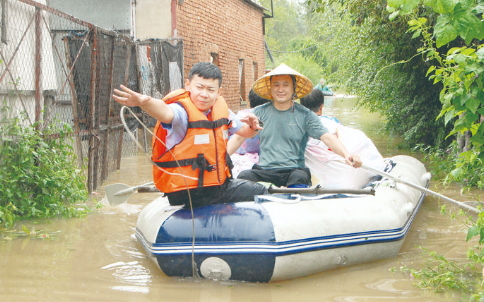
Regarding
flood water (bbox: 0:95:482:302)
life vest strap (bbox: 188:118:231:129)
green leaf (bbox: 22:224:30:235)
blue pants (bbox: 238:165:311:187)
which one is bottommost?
flood water (bbox: 0:95:482:302)

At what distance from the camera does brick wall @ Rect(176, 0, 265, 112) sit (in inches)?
485

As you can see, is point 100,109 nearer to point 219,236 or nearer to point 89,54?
point 89,54

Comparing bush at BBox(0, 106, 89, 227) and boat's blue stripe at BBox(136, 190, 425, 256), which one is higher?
bush at BBox(0, 106, 89, 227)

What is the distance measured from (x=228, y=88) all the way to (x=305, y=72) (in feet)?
109

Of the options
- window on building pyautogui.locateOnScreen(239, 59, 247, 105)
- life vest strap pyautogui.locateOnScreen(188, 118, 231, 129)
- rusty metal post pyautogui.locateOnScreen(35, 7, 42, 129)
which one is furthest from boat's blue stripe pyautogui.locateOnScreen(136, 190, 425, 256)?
window on building pyautogui.locateOnScreen(239, 59, 247, 105)

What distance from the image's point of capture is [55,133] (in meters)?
5.57

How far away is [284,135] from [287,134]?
30 millimetres

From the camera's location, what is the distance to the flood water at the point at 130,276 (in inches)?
137

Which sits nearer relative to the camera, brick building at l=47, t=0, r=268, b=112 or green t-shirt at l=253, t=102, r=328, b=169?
green t-shirt at l=253, t=102, r=328, b=169

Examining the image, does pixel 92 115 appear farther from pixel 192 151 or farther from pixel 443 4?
pixel 443 4

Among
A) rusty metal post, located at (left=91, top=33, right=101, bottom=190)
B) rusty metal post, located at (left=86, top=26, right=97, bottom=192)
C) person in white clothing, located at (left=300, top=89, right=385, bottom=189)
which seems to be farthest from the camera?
rusty metal post, located at (left=91, top=33, right=101, bottom=190)

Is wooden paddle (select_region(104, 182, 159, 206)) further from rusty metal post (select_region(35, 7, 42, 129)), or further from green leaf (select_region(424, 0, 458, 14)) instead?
green leaf (select_region(424, 0, 458, 14))

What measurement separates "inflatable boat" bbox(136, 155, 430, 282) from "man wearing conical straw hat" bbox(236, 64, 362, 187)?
0.40 m

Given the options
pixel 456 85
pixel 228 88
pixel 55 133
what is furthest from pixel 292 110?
pixel 228 88
